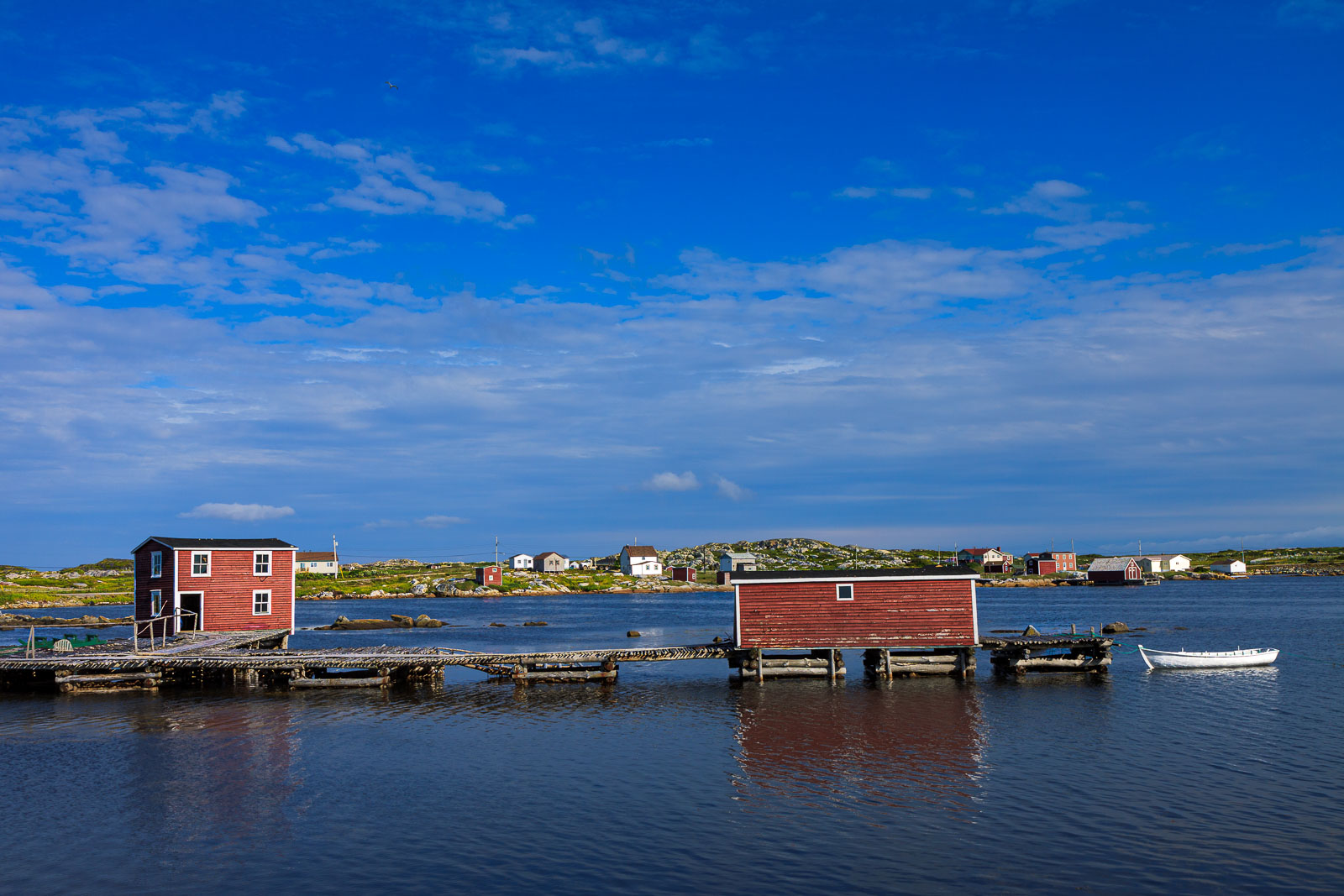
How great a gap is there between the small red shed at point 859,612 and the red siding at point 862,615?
0.04 m

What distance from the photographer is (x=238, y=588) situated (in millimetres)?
60656

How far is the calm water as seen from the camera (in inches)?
847

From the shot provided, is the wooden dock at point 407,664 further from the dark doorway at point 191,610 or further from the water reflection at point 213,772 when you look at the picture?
the dark doorway at point 191,610

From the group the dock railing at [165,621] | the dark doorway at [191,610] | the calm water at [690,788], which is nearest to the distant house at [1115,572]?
the calm water at [690,788]

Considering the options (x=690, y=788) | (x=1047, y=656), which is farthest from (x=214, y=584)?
(x=1047, y=656)

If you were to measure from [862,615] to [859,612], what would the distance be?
0.62 feet

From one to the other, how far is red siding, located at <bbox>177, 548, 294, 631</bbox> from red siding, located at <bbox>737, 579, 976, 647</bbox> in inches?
1212

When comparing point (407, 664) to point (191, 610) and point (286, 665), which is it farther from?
point (191, 610)

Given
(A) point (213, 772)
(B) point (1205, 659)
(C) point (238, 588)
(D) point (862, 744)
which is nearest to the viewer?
(A) point (213, 772)

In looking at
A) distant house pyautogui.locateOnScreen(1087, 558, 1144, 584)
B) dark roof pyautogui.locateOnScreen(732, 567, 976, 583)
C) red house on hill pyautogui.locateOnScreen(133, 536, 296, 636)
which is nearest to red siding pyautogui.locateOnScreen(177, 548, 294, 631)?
red house on hill pyautogui.locateOnScreen(133, 536, 296, 636)

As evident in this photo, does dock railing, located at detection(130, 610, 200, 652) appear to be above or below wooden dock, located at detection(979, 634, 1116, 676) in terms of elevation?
above

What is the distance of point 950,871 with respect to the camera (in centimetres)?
2114

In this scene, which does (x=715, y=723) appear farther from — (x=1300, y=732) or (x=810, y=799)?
(x=1300, y=732)

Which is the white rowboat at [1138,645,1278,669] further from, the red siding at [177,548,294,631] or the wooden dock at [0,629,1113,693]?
the red siding at [177,548,294,631]
